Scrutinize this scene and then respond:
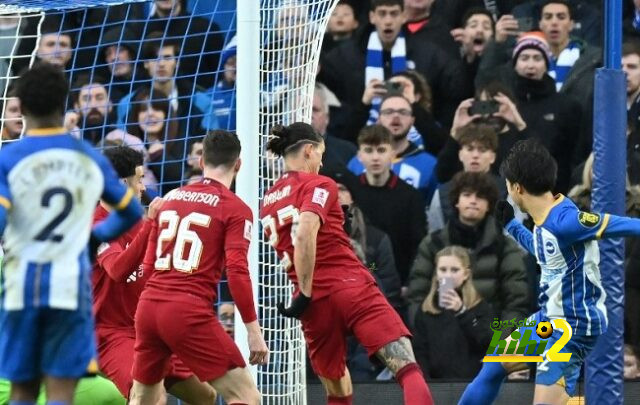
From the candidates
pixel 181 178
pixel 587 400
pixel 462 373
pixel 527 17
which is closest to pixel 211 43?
pixel 181 178

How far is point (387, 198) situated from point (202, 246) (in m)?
3.69

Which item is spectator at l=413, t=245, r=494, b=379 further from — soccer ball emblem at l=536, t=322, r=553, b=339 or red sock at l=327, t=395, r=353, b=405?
soccer ball emblem at l=536, t=322, r=553, b=339

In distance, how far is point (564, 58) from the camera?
34.7 ft

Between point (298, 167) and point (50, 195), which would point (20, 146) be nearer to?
point (50, 195)

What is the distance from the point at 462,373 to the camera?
33.7ft

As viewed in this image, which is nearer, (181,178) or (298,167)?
(298,167)

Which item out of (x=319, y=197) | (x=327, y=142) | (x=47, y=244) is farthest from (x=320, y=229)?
(x=327, y=142)

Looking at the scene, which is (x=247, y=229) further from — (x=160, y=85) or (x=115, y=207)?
(x=160, y=85)

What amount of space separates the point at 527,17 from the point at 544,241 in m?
3.93

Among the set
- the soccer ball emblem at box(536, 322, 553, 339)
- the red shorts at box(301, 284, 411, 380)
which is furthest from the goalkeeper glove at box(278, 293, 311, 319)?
the soccer ball emblem at box(536, 322, 553, 339)

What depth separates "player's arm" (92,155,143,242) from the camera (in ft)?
17.7

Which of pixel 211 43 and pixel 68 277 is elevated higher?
pixel 211 43

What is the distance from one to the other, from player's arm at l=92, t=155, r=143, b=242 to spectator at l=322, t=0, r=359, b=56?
5859 millimetres

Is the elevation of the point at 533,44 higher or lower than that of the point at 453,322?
higher
